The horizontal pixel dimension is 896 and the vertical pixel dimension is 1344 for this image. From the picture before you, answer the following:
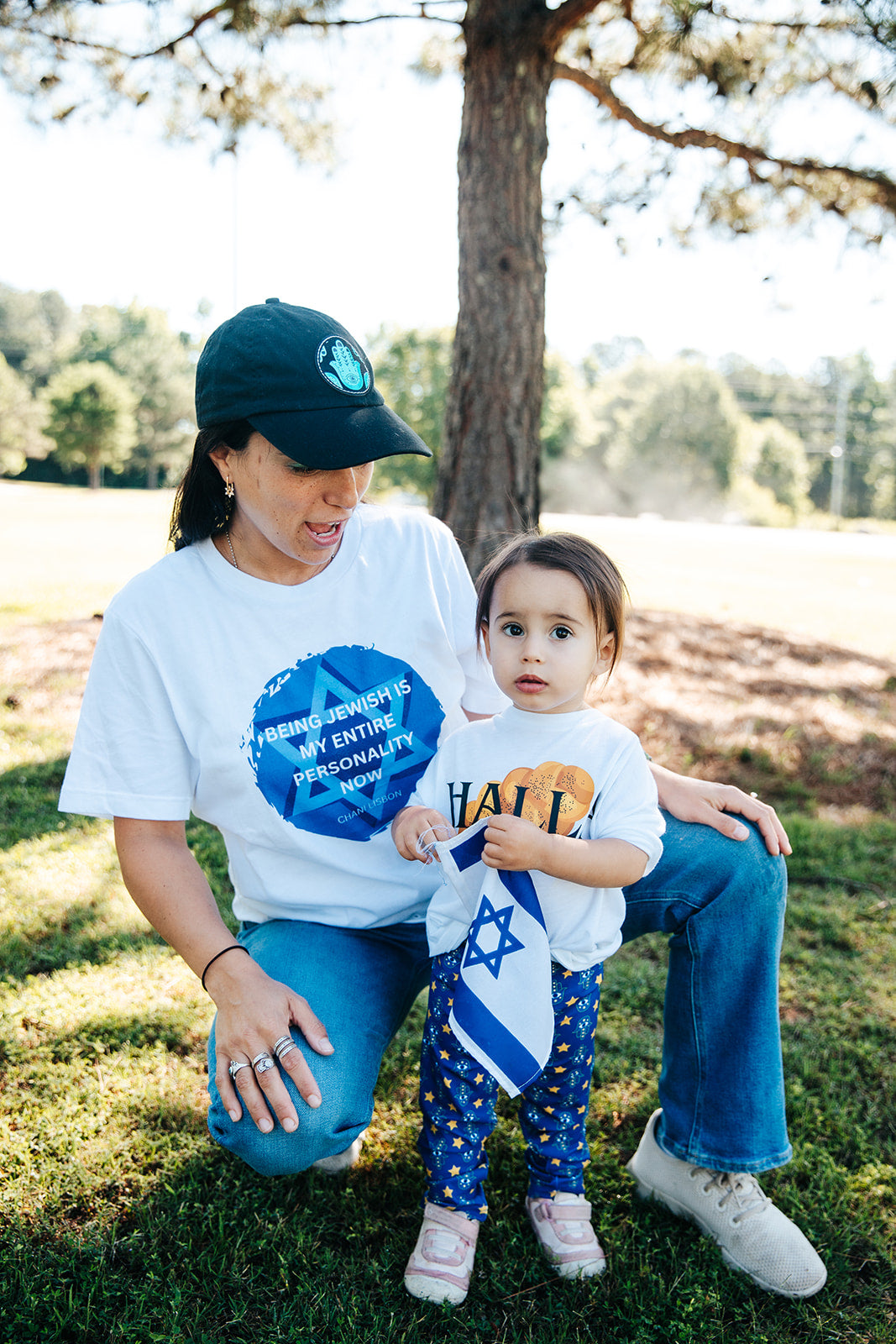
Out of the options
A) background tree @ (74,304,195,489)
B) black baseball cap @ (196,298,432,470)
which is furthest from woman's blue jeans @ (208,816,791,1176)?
background tree @ (74,304,195,489)

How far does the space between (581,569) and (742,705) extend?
3.94 metres

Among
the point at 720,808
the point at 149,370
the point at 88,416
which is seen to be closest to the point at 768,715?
the point at 720,808

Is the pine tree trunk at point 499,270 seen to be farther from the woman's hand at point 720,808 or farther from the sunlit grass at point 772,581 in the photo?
the woman's hand at point 720,808

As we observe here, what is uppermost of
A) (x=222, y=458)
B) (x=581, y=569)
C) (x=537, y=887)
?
(x=222, y=458)

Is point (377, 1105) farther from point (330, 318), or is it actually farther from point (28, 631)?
point (28, 631)

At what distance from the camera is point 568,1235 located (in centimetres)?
168

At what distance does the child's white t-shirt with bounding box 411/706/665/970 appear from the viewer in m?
1.64

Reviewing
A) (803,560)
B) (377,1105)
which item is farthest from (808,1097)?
(803,560)

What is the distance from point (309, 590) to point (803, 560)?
57.8 ft

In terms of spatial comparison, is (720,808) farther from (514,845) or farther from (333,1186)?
(333,1186)

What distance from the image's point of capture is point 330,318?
5.74 feet

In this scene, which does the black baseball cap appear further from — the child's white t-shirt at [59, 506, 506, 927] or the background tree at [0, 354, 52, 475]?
the background tree at [0, 354, 52, 475]

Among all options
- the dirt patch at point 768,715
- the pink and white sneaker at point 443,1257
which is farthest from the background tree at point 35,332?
the pink and white sneaker at point 443,1257

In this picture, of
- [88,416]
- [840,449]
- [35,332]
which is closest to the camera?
[88,416]
